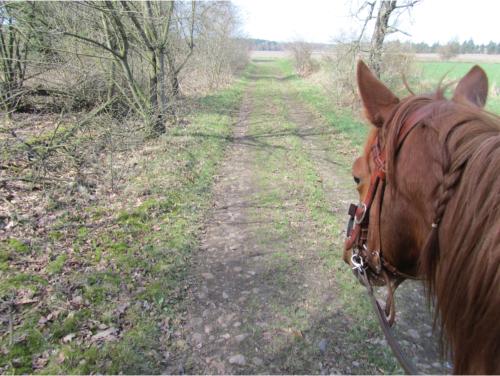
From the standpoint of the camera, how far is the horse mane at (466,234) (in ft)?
3.42

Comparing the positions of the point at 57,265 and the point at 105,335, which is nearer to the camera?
the point at 105,335

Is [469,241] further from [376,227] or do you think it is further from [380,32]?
[380,32]

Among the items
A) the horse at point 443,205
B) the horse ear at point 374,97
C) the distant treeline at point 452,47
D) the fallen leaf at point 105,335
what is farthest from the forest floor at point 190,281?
the distant treeline at point 452,47

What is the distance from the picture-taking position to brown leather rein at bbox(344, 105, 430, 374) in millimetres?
1394

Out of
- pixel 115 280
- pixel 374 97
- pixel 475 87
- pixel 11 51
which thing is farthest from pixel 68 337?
pixel 11 51

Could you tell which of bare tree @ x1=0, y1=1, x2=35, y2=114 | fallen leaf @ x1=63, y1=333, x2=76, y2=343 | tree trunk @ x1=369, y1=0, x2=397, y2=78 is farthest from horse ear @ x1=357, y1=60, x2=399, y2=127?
tree trunk @ x1=369, y1=0, x2=397, y2=78

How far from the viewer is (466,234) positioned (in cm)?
110

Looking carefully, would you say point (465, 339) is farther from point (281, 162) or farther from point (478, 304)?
point (281, 162)

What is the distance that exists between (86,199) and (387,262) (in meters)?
5.63

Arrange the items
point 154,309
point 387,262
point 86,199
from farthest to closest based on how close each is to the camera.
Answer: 1. point 86,199
2. point 154,309
3. point 387,262

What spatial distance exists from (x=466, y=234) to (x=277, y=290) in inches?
121

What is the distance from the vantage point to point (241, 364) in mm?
3025

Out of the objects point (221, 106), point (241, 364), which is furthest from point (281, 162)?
point (221, 106)

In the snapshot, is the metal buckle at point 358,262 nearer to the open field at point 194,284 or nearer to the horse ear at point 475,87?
the horse ear at point 475,87
